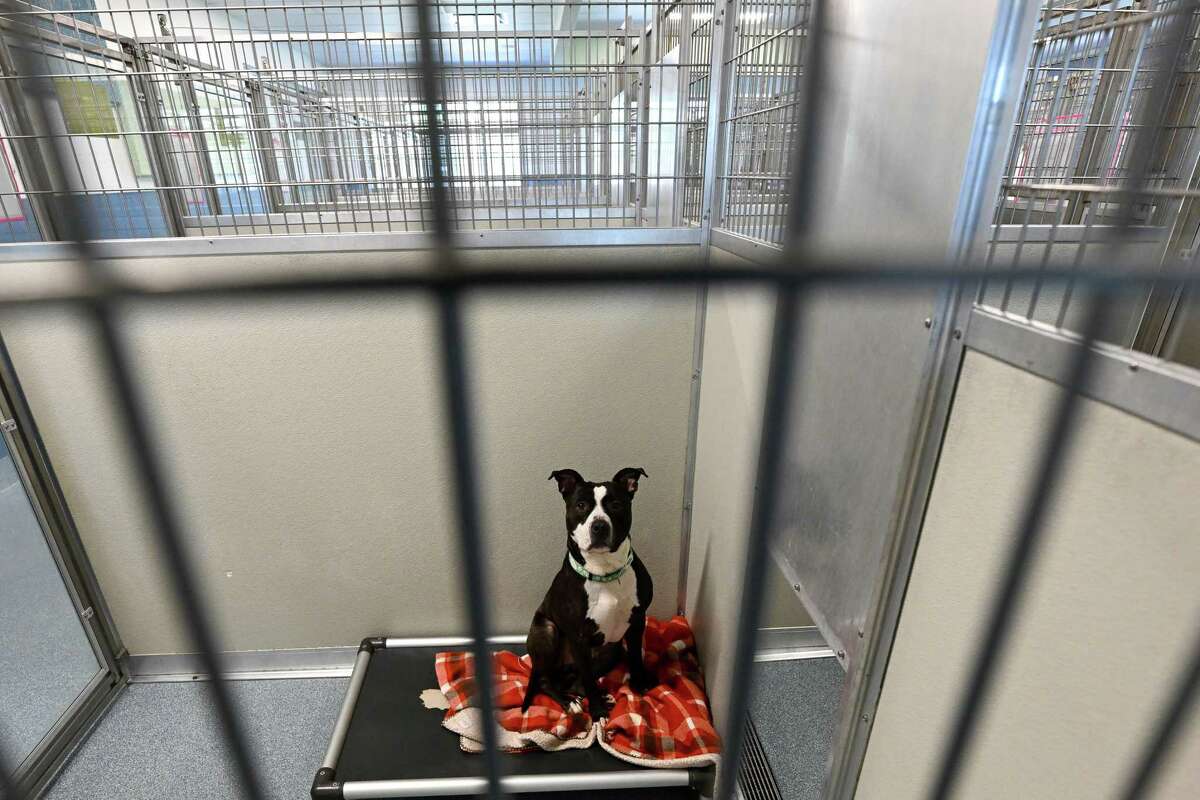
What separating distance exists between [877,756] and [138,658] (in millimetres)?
2398

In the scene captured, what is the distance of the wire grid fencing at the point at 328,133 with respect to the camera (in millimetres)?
1512

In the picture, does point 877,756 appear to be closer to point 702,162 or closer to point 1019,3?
point 1019,3

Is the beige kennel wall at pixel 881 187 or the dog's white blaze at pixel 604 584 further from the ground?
the beige kennel wall at pixel 881 187

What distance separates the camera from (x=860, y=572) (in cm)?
95

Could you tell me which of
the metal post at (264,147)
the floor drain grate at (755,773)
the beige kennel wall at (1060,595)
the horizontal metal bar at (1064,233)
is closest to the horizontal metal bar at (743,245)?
the horizontal metal bar at (1064,233)

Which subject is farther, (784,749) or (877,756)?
(784,749)

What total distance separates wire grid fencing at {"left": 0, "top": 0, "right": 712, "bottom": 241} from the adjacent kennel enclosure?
0.05 ft

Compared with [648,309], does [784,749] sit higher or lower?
lower

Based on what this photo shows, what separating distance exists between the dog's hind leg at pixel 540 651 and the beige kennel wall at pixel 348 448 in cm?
25

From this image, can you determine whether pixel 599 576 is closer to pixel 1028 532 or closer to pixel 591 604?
pixel 591 604

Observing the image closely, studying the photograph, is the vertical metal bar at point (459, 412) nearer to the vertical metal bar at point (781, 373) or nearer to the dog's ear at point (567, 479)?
the vertical metal bar at point (781, 373)

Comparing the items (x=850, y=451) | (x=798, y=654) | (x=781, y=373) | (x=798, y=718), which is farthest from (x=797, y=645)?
(x=781, y=373)

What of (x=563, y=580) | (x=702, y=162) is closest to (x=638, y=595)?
(x=563, y=580)

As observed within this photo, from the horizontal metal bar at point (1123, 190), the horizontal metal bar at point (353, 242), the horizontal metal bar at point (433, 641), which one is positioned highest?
the horizontal metal bar at point (1123, 190)
